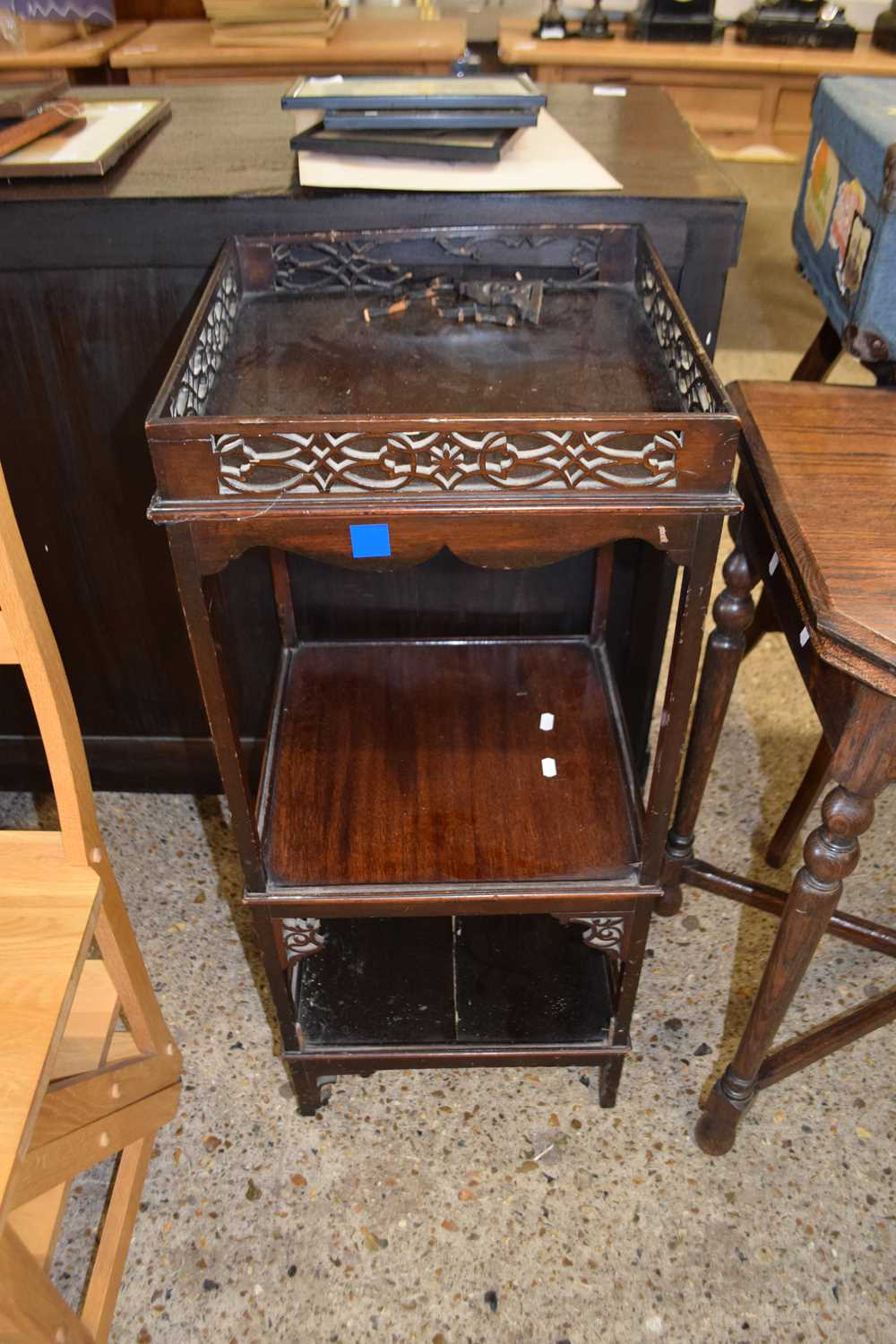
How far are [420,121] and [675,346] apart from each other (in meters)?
0.42

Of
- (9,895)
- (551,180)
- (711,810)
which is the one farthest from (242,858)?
(711,810)

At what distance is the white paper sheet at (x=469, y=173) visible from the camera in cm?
106

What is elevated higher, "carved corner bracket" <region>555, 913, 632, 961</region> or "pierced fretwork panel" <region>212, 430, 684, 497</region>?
"pierced fretwork panel" <region>212, 430, 684, 497</region>

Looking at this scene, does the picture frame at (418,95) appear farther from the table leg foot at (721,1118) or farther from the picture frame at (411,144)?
the table leg foot at (721,1118)

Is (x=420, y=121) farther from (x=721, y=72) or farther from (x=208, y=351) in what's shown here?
(x=721, y=72)

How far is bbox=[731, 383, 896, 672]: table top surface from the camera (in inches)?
30.5

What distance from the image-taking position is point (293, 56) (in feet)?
9.17

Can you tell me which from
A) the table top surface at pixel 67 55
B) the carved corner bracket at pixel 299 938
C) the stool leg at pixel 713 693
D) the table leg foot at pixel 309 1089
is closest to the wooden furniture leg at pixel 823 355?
the stool leg at pixel 713 693

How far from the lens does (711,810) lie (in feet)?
5.54

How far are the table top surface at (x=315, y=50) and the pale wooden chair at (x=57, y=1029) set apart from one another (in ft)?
8.19

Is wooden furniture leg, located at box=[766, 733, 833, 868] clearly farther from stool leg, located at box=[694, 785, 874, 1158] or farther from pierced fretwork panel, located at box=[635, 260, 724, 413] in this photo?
pierced fretwork panel, located at box=[635, 260, 724, 413]

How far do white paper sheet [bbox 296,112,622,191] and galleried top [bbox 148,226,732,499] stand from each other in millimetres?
47

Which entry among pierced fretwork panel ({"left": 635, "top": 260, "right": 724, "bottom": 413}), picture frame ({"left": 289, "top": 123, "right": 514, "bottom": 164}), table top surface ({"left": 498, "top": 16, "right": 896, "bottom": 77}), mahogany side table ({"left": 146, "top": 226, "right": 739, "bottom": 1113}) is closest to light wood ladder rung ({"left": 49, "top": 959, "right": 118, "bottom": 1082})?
mahogany side table ({"left": 146, "top": 226, "right": 739, "bottom": 1113})

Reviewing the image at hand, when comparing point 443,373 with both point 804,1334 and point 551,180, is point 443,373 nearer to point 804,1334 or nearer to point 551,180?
point 551,180
